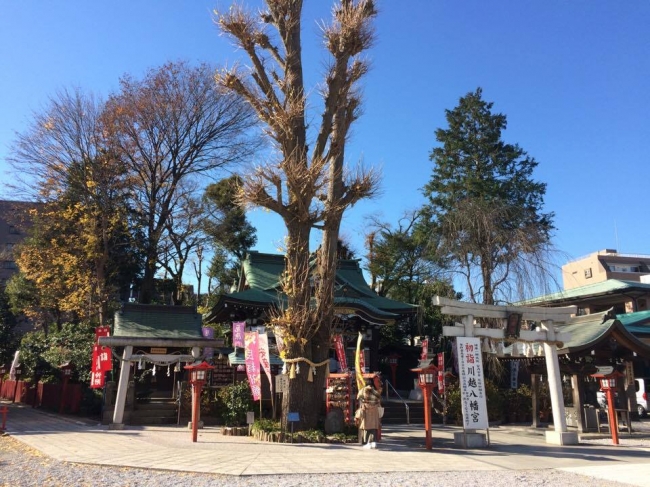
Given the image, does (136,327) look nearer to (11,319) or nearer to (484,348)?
(484,348)

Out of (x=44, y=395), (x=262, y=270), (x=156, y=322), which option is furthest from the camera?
(x=262, y=270)

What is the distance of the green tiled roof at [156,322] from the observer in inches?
613

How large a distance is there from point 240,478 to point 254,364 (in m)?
5.54

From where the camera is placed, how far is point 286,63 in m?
12.7

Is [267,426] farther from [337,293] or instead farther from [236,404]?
[337,293]

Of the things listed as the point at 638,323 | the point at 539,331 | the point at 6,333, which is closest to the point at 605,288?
the point at 638,323

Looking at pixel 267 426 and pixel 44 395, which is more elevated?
pixel 44 395

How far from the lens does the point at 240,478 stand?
24.6 ft

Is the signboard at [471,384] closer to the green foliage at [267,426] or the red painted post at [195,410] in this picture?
the green foliage at [267,426]

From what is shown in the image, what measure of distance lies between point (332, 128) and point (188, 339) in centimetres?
768

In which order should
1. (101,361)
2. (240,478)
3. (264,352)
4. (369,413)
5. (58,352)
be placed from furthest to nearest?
1. (58,352)
2. (101,361)
3. (264,352)
4. (369,413)
5. (240,478)

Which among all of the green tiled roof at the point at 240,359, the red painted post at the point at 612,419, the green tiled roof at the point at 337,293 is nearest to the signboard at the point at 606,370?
the red painted post at the point at 612,419

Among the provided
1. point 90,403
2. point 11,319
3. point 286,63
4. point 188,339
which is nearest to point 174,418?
point 188,339

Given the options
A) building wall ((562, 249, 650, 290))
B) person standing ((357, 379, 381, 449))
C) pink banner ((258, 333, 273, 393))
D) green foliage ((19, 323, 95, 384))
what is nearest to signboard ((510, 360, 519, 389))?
person standing ((357, 379, 381, 449))
